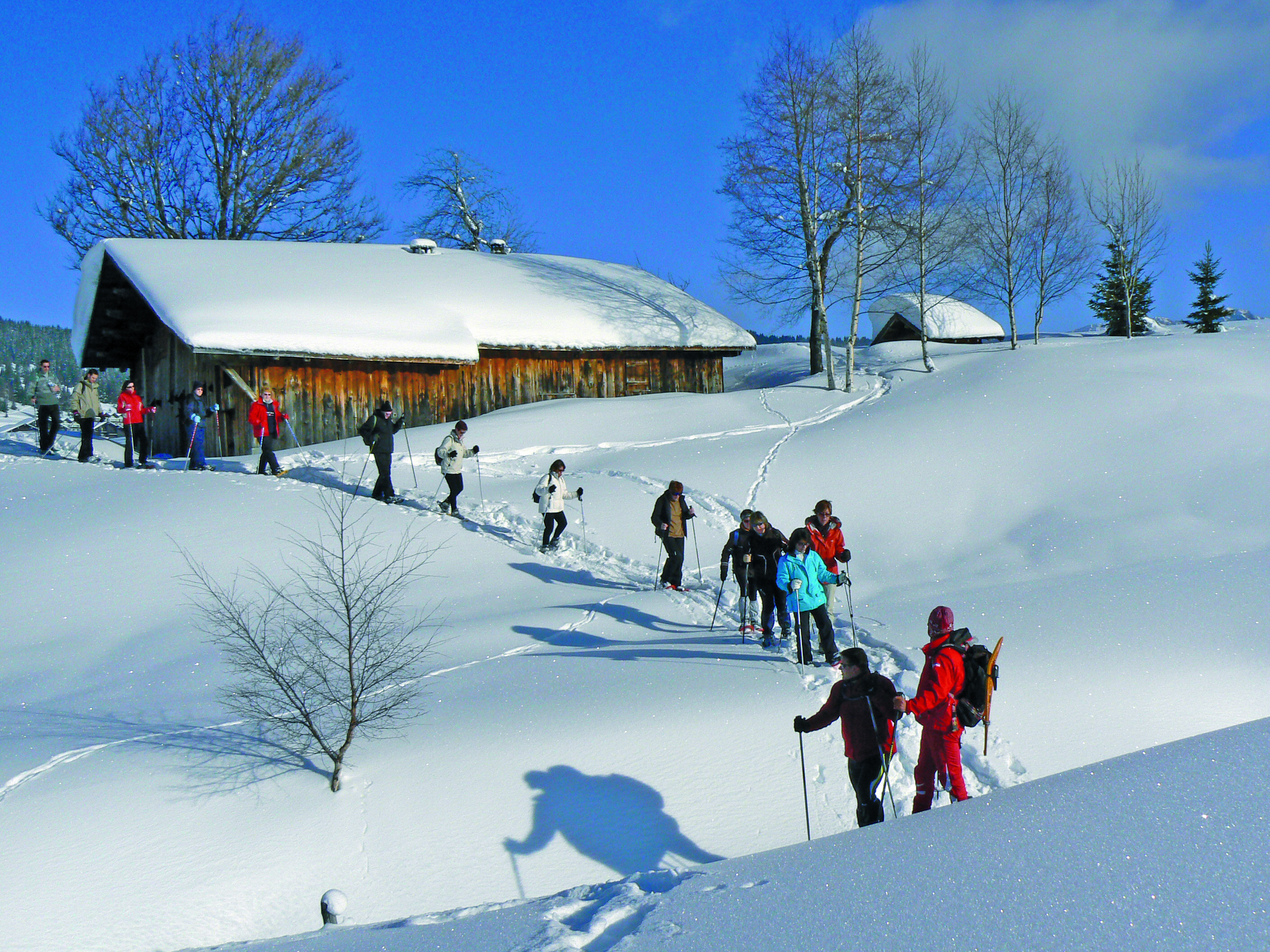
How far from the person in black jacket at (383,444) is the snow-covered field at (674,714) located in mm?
650

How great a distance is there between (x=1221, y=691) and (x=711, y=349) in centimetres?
1797

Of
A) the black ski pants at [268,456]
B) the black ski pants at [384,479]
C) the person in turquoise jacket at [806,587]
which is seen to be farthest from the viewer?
the black ski pants at [268,456]

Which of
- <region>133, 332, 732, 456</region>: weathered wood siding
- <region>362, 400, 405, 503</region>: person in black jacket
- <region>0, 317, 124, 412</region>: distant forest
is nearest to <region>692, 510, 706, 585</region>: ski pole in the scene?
<region>362, 400, 405, 503</region>: person in black jacket

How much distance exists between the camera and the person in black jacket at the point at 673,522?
1082cm

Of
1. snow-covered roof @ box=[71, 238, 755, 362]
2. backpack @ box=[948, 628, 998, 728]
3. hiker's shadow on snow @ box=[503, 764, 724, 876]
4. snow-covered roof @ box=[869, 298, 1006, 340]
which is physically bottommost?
hiker's shadow on snow @ box=[503, 764, 724, 876]

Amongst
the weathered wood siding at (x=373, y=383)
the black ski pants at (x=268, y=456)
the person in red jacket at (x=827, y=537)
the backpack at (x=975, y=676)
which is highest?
the weathered wood siding at (x=373, y=383)

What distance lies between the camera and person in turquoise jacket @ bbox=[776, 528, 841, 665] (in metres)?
7.82

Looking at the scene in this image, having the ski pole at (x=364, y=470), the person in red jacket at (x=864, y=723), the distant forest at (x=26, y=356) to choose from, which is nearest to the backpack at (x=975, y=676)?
the person in red jacket at (x=864, y=723)

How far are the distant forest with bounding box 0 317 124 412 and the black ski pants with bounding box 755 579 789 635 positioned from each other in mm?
64861

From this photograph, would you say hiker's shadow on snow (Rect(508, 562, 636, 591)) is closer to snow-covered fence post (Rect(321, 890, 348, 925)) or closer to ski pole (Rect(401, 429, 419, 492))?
ski pole (Rect(401, 429, 419, 492))

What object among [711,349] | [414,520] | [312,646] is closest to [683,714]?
[312,646]

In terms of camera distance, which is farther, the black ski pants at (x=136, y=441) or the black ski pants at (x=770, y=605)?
the black ski pants at (x=136, y=441)

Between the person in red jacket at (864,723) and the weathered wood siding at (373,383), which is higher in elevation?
the weathered wood siding at (373,383)

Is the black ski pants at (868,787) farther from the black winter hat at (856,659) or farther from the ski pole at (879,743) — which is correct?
the black winter hat at (856,659)
